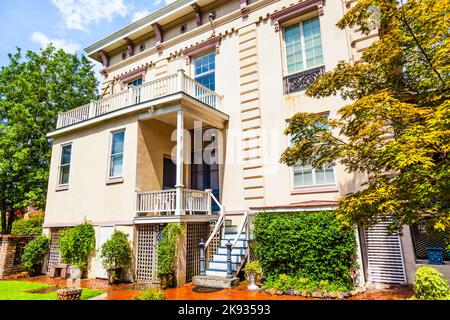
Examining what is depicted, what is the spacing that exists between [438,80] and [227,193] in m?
7.87

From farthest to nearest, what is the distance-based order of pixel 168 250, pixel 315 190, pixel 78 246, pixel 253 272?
pixel 78 246 < pixel 315 190 < pixel 168 250 < pixel 253 272

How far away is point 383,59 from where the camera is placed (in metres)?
6.12

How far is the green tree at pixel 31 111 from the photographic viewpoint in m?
16.5

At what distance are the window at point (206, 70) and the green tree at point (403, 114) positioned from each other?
23.7ft

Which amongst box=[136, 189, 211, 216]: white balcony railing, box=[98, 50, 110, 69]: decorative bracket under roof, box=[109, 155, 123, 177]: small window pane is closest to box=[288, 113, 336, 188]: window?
box=[136, 189, 211, 216]: white balcony railing

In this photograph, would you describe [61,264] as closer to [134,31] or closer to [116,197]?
[116,197]

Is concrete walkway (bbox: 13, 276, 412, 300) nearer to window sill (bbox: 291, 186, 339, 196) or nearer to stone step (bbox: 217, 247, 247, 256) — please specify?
stone step (bbox: 217, 247, 247, 256)

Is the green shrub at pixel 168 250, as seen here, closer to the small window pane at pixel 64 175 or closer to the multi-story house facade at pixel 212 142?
the multi-story house facade at pixel 212 142

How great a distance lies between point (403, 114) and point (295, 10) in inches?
320

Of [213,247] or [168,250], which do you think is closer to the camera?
[168,250]

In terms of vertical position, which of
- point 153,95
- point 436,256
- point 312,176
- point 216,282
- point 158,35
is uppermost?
point 158,35

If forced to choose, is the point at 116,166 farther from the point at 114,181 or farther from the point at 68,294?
the point at 68,294

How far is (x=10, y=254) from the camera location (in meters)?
12.0

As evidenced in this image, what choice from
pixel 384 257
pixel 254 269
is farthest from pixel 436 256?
pixel 254 269
